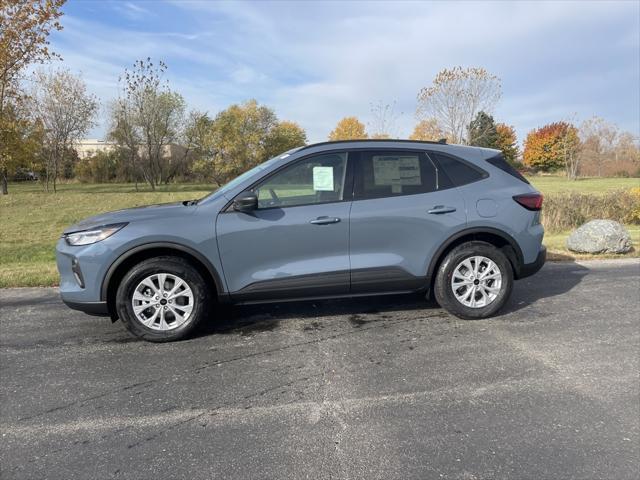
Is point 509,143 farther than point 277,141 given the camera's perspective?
Yes

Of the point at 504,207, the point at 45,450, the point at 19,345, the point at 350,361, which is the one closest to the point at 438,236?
the point at 504,207

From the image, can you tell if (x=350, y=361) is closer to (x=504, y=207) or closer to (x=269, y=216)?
(x=269, y=216)

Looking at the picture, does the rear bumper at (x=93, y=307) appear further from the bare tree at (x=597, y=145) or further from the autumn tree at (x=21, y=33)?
the bare tree at (x=597, y=145)

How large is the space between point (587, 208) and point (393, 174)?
10.1 meters

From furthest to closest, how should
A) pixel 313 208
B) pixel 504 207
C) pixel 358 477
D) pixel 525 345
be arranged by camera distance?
pixel 504 207 < pixel 313 208 < pixel 525 345 < pixel 358 477

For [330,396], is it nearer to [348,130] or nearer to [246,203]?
[246,203]

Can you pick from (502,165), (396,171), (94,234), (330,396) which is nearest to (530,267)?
(502,165)

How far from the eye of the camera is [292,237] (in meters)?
3.95

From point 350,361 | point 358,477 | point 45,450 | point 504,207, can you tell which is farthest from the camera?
point 504,207

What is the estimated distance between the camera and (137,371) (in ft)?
11.1

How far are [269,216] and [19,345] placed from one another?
255 centimetres

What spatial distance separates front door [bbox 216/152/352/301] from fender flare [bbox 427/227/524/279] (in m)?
0.89

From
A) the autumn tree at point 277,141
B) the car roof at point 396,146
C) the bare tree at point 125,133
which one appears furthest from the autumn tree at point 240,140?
the car roof at point 396,146

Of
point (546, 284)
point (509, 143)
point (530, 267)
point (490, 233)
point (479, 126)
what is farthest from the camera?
point (509, 143)
